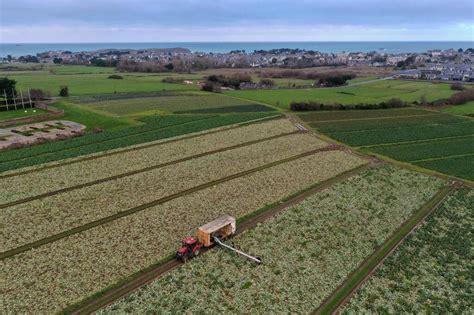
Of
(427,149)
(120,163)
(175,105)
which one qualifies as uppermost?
(175,105)

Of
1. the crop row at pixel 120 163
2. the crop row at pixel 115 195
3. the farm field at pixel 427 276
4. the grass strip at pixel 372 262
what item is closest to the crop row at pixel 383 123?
the crop row at pixel 120 163

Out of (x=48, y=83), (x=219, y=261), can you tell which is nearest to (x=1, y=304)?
(x=219, y=261)

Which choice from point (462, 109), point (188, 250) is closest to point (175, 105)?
point (188, 250)

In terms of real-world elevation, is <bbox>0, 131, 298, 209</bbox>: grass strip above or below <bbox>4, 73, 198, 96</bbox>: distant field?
below

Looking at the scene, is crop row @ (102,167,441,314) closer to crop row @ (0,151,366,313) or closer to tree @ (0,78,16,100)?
crop row @ (0,151,366,313)

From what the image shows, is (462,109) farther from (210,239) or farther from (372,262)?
(210,239)

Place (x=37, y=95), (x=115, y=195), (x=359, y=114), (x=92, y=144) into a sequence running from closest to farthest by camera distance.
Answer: (x=115, y=195) → (x=92, y=144) → (x=359, y=114) → (x=37, y=95)

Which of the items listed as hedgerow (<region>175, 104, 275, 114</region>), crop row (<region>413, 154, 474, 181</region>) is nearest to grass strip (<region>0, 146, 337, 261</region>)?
crop row (<region>413, 154, 474, 181</region>)
